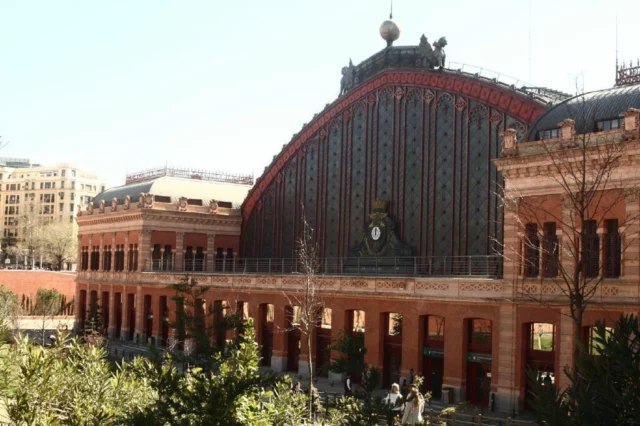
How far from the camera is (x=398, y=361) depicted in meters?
47.2

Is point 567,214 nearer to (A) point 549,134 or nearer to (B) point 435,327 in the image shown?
(A) point 549,134

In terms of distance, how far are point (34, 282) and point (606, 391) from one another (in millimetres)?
97338

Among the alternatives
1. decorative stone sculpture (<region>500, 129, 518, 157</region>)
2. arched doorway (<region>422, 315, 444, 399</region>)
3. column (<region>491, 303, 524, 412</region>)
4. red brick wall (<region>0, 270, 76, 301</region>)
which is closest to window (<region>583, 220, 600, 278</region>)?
column (<region>491, 303, 524, 412</region>)

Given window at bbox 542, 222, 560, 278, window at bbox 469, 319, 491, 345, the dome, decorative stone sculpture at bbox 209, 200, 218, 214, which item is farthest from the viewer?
decorative stone sculpture at bbox 209, 200, 218, 214

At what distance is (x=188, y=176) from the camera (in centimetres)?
8312

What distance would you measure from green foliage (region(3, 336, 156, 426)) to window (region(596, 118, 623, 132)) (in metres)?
24.6

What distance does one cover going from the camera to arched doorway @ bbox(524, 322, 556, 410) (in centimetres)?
3850

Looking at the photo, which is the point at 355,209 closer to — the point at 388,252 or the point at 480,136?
the point at 388,252

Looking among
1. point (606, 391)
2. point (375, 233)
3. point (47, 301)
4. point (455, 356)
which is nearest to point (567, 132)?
point (455, 356)

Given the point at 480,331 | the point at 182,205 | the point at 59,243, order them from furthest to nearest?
the point at 59,243 → the point at 182,205 → the point at 480,331

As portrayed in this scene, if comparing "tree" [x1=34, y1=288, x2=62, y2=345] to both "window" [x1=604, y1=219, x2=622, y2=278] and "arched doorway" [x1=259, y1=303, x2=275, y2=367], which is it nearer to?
"arched doorway" [x1=259, y1=303, x2=275, y2=367]

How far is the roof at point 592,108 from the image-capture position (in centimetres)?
3903

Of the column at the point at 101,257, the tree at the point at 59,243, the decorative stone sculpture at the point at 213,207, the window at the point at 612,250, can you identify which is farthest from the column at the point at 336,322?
the tree at the point at 59,243

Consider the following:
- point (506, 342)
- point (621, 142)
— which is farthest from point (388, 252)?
point (621, 142)
